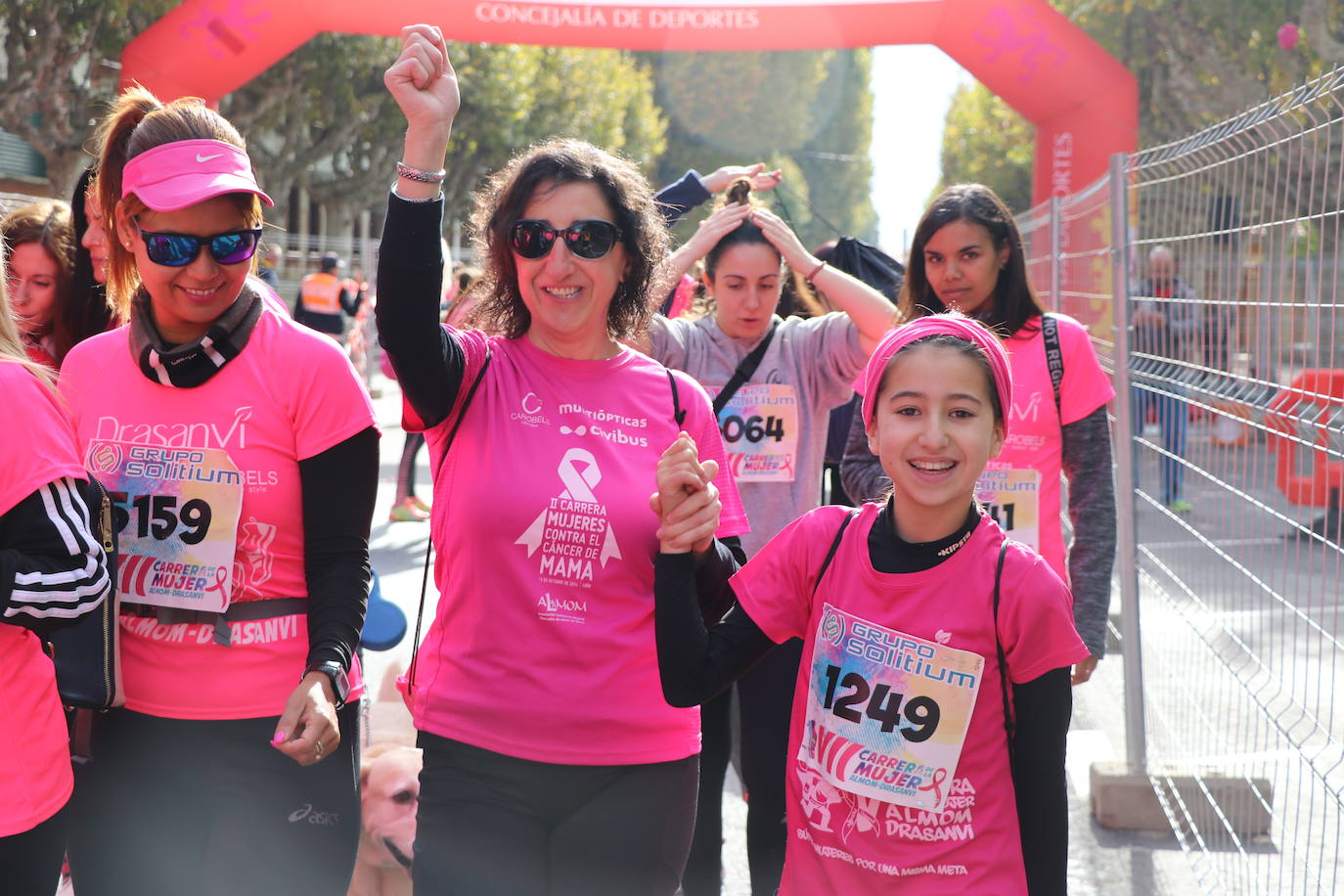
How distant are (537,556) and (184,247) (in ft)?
2.84

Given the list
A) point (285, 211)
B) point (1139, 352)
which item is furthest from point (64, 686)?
point (285, 211)

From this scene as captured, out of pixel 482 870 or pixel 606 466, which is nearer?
pixel 482 870

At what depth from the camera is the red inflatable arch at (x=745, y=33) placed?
1316 centimetres

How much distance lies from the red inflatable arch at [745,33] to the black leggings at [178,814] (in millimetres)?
11501

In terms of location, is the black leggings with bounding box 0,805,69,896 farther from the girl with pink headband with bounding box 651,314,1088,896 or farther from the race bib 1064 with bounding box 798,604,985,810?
the race bib 1064 with bounding box 798,604,985,810

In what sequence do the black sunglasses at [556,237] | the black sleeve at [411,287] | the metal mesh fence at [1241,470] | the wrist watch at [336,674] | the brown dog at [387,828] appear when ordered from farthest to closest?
the brown dog at [387,828] < the metal mesh fence at [1241,470] < the black sunglasses at [556,237] < the wrist watch at [336,674] < the black sleeve at [411,287]

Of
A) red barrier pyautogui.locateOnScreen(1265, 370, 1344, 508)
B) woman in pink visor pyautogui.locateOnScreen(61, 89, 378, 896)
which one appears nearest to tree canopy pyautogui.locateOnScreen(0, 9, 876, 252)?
woman in pink visor pyautogui.locateOnScreen(61, 89, 378, 896)

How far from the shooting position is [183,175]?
2.54 metres

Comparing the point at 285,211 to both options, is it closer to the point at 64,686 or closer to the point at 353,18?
the point at 353,18

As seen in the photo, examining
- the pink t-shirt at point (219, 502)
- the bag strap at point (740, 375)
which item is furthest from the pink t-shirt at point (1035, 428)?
the pink t-shirt at point (219, 502)

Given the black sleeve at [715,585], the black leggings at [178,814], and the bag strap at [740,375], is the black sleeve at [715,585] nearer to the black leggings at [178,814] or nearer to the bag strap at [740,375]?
the black leggings at [178,814]

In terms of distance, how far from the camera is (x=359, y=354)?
72.7 ft

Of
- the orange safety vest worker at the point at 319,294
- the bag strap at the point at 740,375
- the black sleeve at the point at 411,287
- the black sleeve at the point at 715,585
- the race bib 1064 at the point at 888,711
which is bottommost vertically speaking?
the race bib 1064 at the point at 888,711

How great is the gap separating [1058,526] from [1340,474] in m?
1.06
